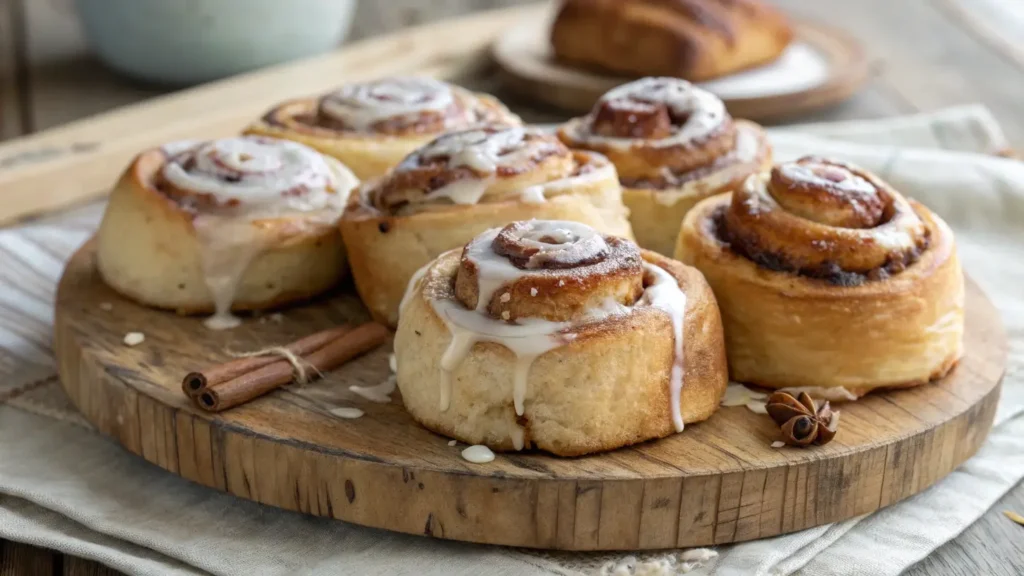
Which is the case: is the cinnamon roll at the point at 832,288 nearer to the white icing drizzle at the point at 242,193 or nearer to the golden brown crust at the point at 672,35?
the white icing drizzle at the point at 242,193

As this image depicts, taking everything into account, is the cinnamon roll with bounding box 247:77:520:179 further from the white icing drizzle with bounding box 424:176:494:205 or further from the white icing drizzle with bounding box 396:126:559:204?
the white icing drizzle with bounding box 424:176:494:205

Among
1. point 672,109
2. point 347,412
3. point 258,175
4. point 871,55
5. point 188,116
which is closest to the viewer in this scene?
point 347,412

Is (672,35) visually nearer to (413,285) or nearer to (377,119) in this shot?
(377,119)

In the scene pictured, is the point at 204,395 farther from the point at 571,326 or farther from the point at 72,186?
the point at 72,186

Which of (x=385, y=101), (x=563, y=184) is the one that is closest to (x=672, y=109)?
(x=563, y=184)

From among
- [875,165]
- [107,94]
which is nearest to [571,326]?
[875,165]

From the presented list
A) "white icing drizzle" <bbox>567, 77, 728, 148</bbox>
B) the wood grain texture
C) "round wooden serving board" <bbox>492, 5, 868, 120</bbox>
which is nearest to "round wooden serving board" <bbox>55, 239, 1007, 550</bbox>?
"white icing drizzle" <bbox>567, 77, 728, 148</bbox>

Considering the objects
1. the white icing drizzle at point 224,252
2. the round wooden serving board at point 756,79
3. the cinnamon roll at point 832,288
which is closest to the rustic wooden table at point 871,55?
the round wooden serving board at point 756,79
